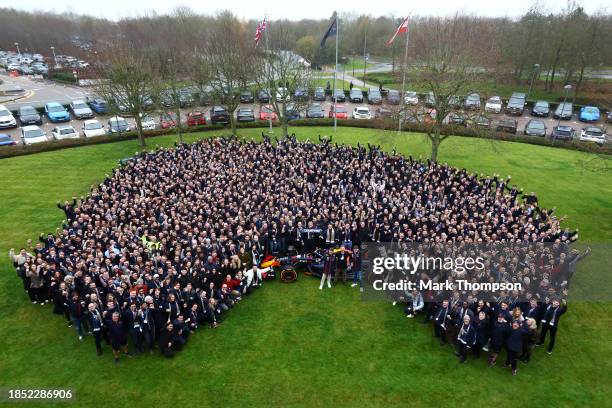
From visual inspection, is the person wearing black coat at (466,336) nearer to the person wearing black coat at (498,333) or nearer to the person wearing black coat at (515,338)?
the person wearing black coat at (498,333)

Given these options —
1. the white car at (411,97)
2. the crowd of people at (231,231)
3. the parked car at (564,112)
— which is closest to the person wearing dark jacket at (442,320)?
the crowd of people at (231,231)

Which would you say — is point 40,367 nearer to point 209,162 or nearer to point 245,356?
point 245,356

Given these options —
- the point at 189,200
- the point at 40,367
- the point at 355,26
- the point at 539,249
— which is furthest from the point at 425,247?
the point at 355,26

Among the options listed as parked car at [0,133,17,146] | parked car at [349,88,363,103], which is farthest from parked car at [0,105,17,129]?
parked car at [349,88,363,103]

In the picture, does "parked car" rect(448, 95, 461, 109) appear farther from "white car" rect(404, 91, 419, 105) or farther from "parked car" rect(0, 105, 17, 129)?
"parked car" rect(0, 105, 17, 129)

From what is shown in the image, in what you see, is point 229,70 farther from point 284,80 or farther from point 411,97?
point 411,97
